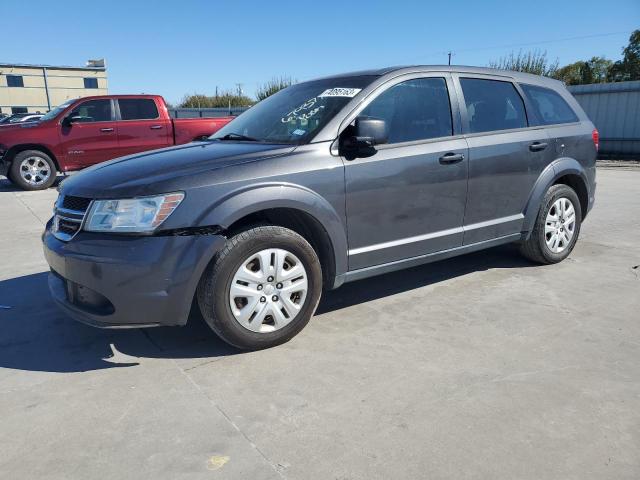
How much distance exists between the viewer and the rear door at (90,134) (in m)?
10.4

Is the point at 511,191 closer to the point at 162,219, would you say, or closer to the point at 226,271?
the point at 226,271

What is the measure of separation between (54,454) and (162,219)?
122cm

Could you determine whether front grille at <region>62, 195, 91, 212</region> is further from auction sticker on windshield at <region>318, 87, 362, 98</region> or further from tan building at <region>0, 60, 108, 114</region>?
tan building at <region>0, 60, 108, 114</region>

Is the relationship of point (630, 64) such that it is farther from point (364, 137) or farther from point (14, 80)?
point (14, 80)

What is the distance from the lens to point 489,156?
162 inches

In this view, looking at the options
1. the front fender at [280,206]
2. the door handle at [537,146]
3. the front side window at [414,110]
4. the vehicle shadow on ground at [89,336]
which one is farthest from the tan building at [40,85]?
the front fender at [280,206]

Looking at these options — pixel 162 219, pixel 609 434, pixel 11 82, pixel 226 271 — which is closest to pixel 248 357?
pixel 226 271

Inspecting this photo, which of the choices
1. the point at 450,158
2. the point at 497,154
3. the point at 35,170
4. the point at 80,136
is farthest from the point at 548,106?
the point at 35,170

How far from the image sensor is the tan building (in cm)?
5588

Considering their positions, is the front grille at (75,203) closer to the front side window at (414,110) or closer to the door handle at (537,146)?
the front side window at (414,110)

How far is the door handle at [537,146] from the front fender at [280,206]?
2.08 m

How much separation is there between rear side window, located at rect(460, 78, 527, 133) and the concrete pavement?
1.35 m

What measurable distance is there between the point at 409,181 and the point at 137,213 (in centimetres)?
183

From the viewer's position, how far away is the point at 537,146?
4.46m
